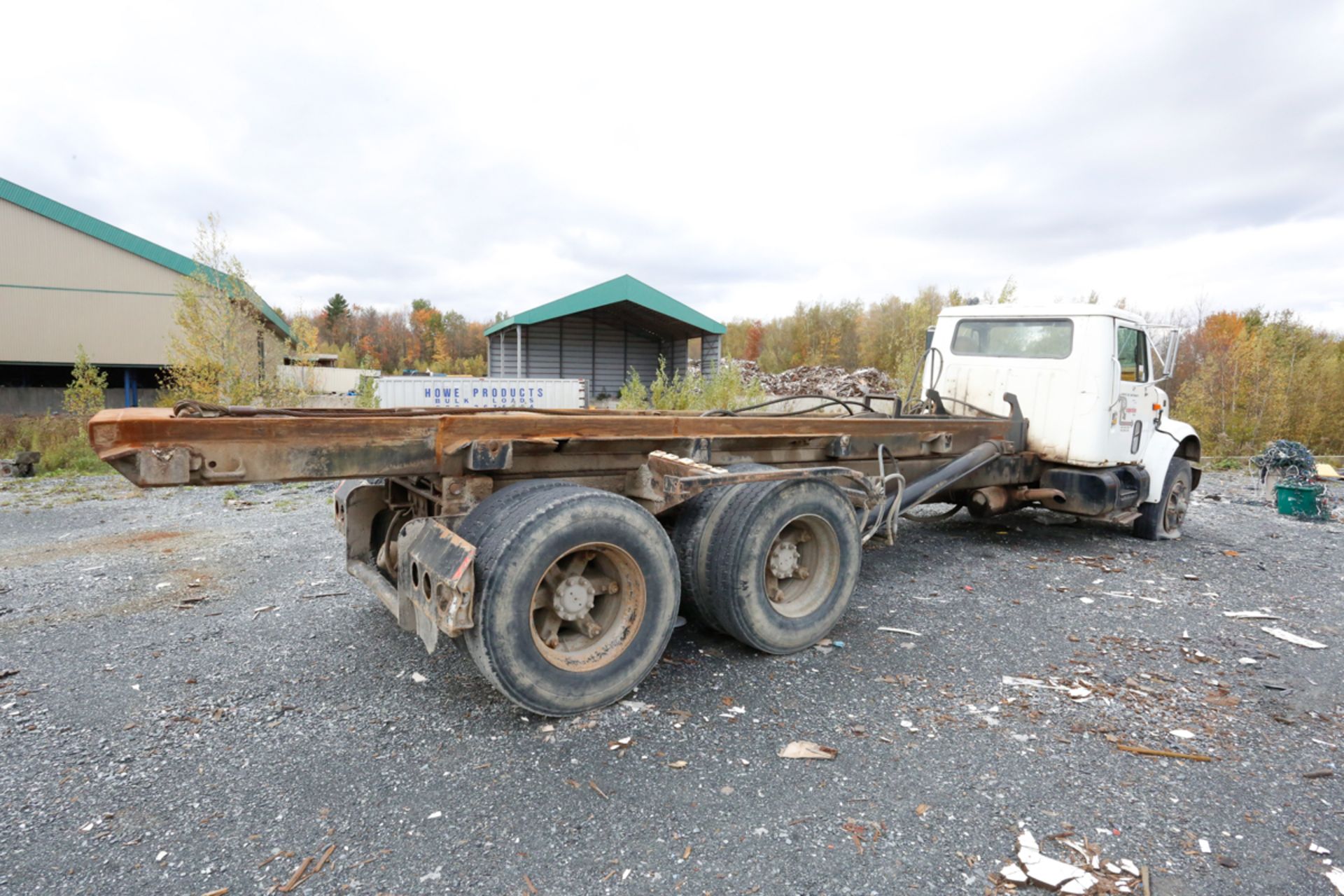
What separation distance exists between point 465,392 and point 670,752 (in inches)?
554

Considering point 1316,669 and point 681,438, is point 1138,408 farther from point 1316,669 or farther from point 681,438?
point 681,438

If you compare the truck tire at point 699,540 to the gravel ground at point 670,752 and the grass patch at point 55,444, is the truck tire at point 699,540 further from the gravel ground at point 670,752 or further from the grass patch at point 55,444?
the grass patch at point 55,444

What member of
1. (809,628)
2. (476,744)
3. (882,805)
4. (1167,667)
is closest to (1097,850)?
(882,805)

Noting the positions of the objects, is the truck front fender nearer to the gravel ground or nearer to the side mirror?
the side mirror

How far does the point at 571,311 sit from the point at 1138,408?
1480cm

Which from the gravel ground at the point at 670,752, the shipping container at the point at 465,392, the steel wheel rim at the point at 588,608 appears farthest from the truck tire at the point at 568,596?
the shipping container at the point at 465,392

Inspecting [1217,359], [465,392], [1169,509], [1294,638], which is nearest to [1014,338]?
[1169,509]

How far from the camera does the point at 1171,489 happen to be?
703 cm

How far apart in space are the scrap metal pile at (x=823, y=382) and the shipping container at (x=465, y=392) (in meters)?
7.89

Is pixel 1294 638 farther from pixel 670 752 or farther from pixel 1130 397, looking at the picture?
pixel 670 752

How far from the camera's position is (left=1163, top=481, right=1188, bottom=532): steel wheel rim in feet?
23.6

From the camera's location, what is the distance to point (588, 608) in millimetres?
3215

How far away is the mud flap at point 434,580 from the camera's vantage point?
2787mm

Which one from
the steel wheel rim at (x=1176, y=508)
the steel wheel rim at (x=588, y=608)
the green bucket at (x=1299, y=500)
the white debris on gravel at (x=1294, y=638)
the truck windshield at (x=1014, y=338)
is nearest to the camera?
the steel wheel rim at (x=588, y=608)
